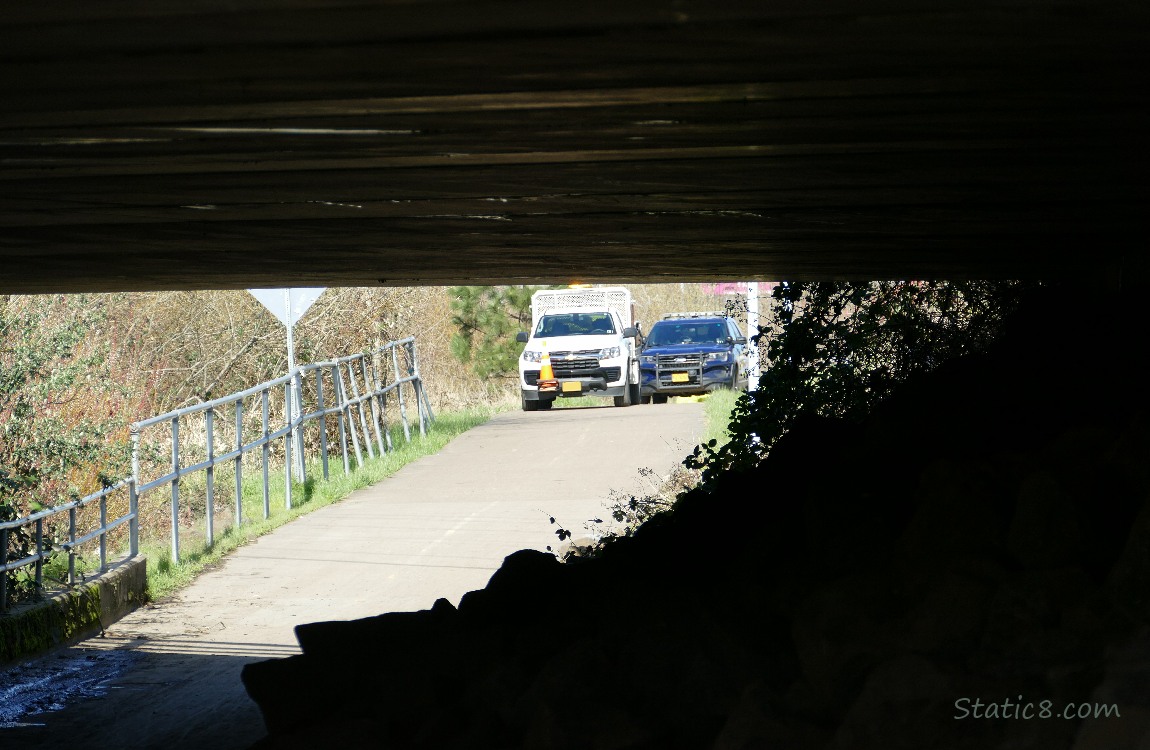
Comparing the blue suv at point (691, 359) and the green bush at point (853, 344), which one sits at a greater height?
the green bush at point (853, 344)

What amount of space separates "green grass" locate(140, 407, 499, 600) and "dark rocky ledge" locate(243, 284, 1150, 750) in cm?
676

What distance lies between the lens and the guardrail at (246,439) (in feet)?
34.2

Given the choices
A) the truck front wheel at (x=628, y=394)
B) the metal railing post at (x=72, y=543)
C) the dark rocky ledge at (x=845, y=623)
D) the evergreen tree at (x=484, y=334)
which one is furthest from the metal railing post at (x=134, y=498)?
the evergreen tree at (x=484, y=334)

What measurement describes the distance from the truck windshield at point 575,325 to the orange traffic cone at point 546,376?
3.72ft

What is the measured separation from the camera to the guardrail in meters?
10.4

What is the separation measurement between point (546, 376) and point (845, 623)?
21.8 metres

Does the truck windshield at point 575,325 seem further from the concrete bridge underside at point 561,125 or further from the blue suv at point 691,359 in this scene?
the concrete bridge underside at point 561,125

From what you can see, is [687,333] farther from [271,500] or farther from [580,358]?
[271,500]

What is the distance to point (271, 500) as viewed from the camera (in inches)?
633

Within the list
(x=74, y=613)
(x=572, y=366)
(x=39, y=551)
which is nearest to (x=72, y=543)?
(x=39, y=551)

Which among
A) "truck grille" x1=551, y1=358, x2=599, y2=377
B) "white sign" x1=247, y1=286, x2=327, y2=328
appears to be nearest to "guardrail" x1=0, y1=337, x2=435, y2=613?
"white sign" x1=247, y1=286, x2=327, y2=328

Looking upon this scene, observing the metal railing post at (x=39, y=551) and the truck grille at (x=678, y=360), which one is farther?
the truck grille at (x=678, y=360)

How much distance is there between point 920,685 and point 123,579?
28.9 feet

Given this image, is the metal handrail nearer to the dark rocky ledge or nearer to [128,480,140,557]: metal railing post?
[128,480,140,557]: metal railing post
